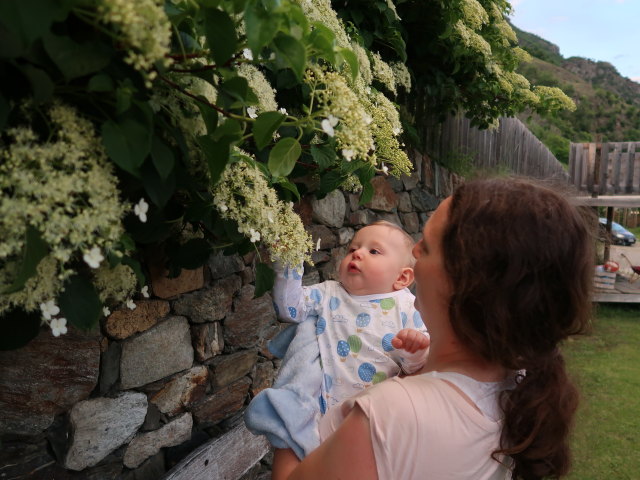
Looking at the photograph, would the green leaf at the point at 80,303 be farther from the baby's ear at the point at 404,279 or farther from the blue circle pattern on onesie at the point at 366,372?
the baby's ear at the point at 404,279

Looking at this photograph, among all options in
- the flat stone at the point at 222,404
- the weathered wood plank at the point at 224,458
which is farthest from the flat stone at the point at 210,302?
the weathered wood plank at the point at 224,458

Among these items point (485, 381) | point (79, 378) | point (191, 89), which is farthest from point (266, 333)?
point (191, 89)

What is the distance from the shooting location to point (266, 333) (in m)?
2.32

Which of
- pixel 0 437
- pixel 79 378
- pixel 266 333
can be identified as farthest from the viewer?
pixel 266 333

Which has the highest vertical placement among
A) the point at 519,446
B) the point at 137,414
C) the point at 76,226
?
the point at 76,226

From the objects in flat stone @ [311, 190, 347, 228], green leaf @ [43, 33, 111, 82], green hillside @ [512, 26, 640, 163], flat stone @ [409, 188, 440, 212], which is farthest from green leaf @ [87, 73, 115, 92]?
green hillside @ [512, 26, 640, 163]

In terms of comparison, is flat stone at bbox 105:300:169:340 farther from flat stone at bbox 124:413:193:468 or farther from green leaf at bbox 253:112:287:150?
green leaf at bbox 253:112:287:150

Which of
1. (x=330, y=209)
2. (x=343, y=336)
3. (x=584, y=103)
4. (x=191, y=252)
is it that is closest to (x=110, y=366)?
(x=191, y=252)

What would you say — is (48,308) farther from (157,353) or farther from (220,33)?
(157,353)

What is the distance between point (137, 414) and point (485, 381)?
1.09m

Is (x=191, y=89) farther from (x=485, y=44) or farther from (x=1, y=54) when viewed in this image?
(x=485, y=44)

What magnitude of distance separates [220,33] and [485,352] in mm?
777

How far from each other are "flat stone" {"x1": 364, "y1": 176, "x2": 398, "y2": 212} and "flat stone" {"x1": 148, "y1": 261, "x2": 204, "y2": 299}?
1.70 m

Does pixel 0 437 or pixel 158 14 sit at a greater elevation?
pixel 158 14
